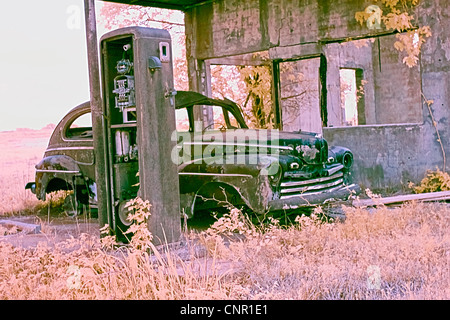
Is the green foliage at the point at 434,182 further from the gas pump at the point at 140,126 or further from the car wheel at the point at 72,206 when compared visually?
the car wheel at the point at 72,206

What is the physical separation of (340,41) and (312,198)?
4.80 meters

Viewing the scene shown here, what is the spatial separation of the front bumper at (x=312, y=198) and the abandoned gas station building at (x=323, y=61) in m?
2.53

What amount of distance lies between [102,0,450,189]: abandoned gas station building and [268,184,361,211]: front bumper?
2534 millimetres

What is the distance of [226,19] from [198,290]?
953 cm

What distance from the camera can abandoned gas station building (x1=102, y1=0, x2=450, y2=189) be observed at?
9844 mm

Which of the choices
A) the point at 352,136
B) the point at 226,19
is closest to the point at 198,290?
the point at 352,136

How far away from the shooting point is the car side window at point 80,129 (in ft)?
31.4

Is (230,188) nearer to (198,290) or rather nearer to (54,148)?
(198,290)

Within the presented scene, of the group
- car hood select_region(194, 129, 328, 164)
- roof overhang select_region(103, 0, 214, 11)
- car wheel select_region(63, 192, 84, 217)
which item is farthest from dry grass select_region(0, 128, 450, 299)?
roof overhang select_region(103, 0, 214, 11)

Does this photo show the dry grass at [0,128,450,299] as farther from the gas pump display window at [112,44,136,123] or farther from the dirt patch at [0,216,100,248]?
the gas pump display window at [112,44,136,123]

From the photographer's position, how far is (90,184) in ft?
29.8
